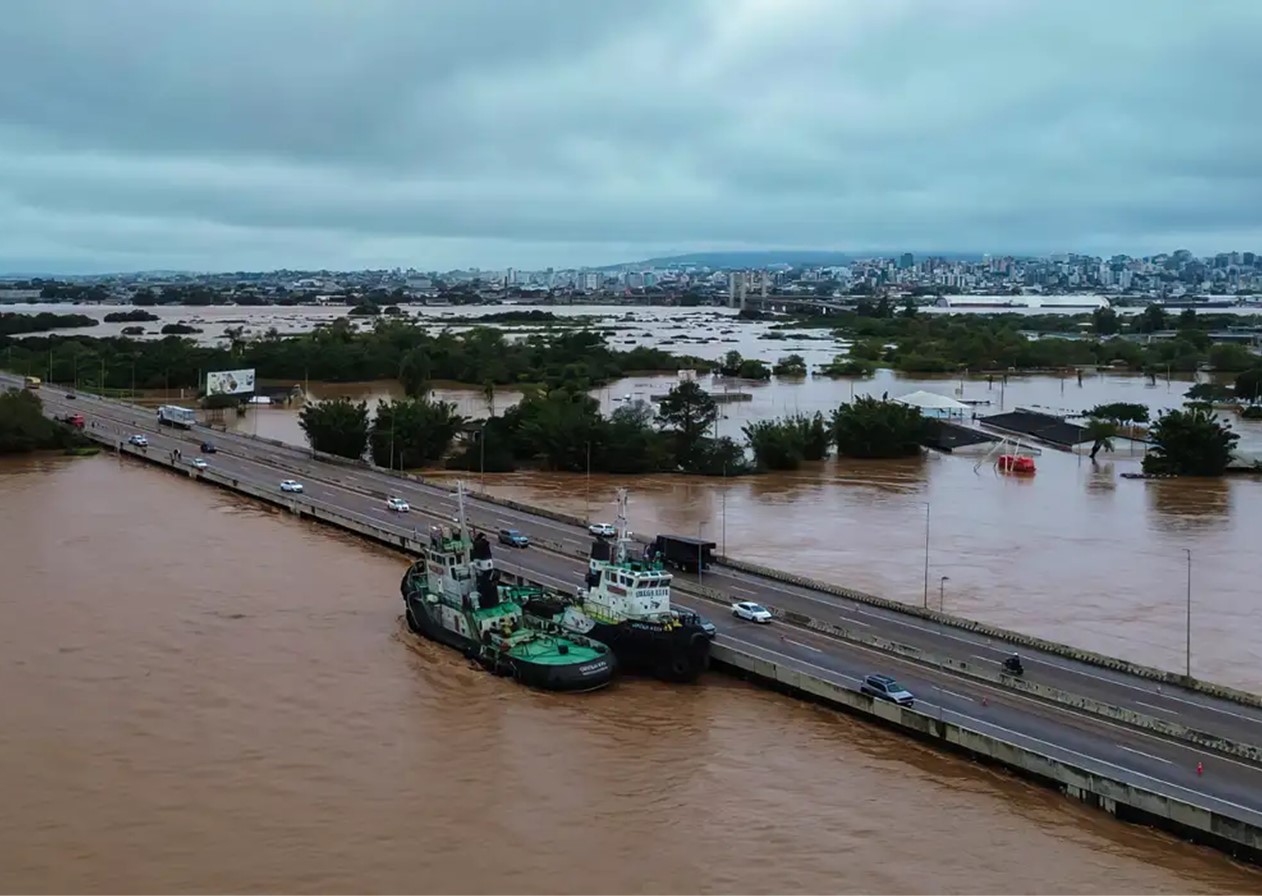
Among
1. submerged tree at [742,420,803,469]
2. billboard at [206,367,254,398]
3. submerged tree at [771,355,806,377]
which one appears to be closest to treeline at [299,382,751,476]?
submerged tree at [742,420,803,469]

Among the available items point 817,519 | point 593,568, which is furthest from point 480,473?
point 593,568

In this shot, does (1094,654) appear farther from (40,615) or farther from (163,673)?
(40,615)

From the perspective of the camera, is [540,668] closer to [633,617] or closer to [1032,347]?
[633,617]

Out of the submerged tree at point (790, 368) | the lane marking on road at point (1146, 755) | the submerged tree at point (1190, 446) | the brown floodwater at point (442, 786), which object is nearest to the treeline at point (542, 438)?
the submerged tree at point (1190, 446)

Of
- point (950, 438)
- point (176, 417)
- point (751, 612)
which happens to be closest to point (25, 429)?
point (176, 417)

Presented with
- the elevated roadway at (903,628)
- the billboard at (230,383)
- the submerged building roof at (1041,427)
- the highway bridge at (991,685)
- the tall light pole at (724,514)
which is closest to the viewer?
the highway bridge at (991,685)

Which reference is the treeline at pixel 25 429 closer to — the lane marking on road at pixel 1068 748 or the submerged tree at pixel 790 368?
the lane marking on road at pixel 1068 748

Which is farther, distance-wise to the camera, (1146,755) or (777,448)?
(777,448)
